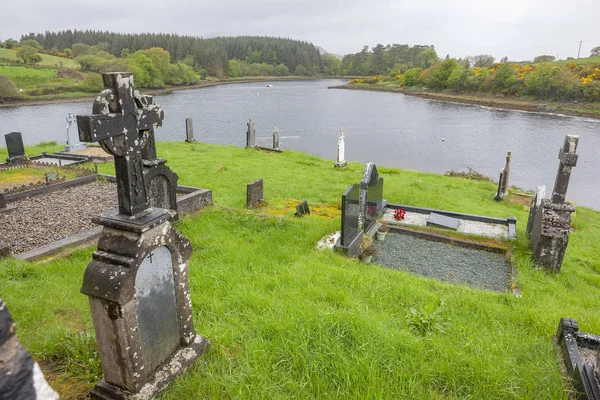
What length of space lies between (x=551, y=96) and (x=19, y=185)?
60.1 meters

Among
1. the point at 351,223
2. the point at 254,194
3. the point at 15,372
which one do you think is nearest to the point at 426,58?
the point at 254,194

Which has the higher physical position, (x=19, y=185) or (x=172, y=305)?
(x=172, y=305)

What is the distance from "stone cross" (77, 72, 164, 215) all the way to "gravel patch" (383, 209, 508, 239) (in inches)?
277

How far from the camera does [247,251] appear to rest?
20.1 ft

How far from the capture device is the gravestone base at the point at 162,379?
2855 millimetres

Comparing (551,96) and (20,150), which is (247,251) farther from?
(551,96)

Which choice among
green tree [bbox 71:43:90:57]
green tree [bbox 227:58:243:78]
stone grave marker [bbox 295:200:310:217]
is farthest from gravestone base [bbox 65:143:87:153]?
green tree [bbox 71:43:90:57]

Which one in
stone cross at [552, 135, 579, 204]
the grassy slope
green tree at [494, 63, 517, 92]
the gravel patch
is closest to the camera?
the grassy slope

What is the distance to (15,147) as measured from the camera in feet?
44.8

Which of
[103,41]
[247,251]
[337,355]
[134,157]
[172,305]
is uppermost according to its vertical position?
[103,41]

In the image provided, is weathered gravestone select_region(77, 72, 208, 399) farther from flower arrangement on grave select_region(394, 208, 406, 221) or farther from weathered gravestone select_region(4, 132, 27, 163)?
weathered gravestone select_region(4, 132, 27, 163)

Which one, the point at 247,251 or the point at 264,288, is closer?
the point at 264,288

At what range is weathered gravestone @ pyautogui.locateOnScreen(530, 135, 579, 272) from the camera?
22.7 feet

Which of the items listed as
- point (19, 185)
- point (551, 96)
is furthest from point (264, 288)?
point (551, 96)
